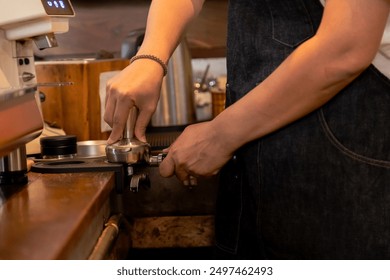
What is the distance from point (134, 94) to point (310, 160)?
297 mm

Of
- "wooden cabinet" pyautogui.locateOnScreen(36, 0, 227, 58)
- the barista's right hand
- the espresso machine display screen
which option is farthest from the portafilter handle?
"wooden cabinet" pyautogui.locateOnScreen(36, 0, 227, 58)

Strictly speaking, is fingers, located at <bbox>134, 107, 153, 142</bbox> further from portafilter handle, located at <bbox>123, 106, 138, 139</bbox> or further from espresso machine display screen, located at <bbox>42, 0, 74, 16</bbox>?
espresso machine display screen, located at <bbox>42, 0, 74, 16</bbox>

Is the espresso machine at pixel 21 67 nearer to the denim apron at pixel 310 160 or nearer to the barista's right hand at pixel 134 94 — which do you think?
the barista's right hand at pixel 134 94

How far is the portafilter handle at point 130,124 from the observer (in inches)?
42.7

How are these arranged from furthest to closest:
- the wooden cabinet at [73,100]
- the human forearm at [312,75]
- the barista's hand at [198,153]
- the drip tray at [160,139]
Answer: the wooden cabinet at [73,100] → the drip tray at [160,139] → the barista's hand at [198,153] → the human forearm at [312,75]

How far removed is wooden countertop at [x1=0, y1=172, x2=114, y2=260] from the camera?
707 mm

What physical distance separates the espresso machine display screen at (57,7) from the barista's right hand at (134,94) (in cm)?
24

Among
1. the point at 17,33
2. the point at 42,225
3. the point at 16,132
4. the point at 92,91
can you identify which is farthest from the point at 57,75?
the point at 42,225

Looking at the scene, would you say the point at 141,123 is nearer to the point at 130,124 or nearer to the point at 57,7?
the point at 130,124

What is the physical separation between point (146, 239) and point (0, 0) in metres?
0.58

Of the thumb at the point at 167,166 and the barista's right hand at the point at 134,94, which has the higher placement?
the barista's right hand at the point at 134,94

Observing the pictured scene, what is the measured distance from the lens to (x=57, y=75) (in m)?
1.72

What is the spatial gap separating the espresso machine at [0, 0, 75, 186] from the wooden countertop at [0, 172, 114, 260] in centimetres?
5

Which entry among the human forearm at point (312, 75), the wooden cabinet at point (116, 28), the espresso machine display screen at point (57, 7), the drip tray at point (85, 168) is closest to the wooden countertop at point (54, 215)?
the drip tray at point (85, 168)
